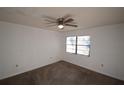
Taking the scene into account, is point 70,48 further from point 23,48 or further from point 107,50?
point 23,48

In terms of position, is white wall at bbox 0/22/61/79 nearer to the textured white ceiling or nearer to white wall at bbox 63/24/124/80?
the textured white ceiling

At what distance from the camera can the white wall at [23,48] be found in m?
2.96

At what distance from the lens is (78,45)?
15.6 ft

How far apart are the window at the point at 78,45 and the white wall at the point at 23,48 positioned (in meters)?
1.17

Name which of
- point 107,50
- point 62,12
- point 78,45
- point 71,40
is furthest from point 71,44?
point 62,12

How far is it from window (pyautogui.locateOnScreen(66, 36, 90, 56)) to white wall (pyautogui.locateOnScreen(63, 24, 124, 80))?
0.95ft

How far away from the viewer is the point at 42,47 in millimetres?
4441

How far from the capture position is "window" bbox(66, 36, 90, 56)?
4.26 meters

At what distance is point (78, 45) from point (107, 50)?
1.72m

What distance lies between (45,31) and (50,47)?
110 centimetres

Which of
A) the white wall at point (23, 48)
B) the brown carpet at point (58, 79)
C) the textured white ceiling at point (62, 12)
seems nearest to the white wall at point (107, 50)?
the brown carpet at point (58, 79)

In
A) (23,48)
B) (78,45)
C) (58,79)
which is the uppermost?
(78,45)

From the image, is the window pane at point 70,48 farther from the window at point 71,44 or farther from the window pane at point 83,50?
the window pane at point 83,50

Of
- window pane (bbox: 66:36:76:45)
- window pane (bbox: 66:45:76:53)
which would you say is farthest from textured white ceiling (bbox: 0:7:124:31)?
window pane (bbox: 66:45:76:53)
